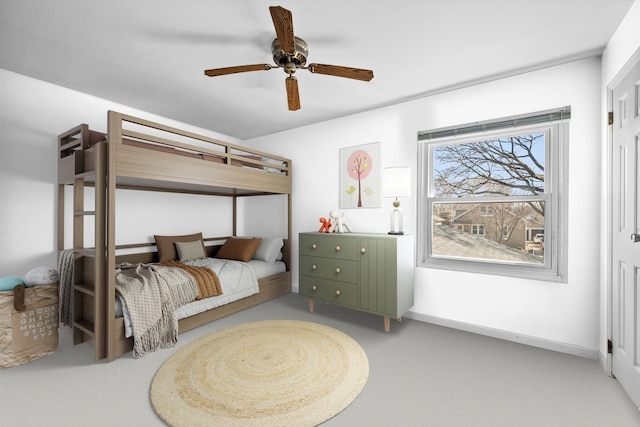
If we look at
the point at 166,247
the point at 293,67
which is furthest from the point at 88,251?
the point at 293,67

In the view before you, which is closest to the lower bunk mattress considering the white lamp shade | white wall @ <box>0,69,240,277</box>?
white wall @ <box>0,69,240,277</box>

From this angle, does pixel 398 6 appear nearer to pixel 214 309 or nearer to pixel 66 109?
pixel 214 309

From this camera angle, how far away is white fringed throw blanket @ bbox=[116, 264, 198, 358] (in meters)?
2.15

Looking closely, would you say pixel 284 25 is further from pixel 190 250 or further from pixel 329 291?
pixel 190 250

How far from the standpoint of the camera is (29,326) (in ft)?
6.65

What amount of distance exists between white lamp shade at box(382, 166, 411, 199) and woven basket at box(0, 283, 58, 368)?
121 inches

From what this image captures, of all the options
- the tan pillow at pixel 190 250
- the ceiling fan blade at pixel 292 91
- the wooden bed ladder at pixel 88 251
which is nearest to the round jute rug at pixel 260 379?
the wooden bed ladder at pixel 88 251

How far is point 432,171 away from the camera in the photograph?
2.96 meters

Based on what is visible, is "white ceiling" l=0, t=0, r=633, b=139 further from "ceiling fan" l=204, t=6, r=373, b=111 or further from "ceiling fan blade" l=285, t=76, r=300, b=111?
"ceiling fan blade" l=285, t=76, r=300, b=111

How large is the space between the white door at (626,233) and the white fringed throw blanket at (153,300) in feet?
10.5

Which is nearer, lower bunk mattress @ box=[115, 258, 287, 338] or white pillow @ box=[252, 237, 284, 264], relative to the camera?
lower bunk mattress @ box=[115, 258, 287, 338]

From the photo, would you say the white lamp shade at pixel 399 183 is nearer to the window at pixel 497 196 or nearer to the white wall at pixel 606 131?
the window at pixel 497 196

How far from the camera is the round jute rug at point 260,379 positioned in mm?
1496

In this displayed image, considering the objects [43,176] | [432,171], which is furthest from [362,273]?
[43,176]
